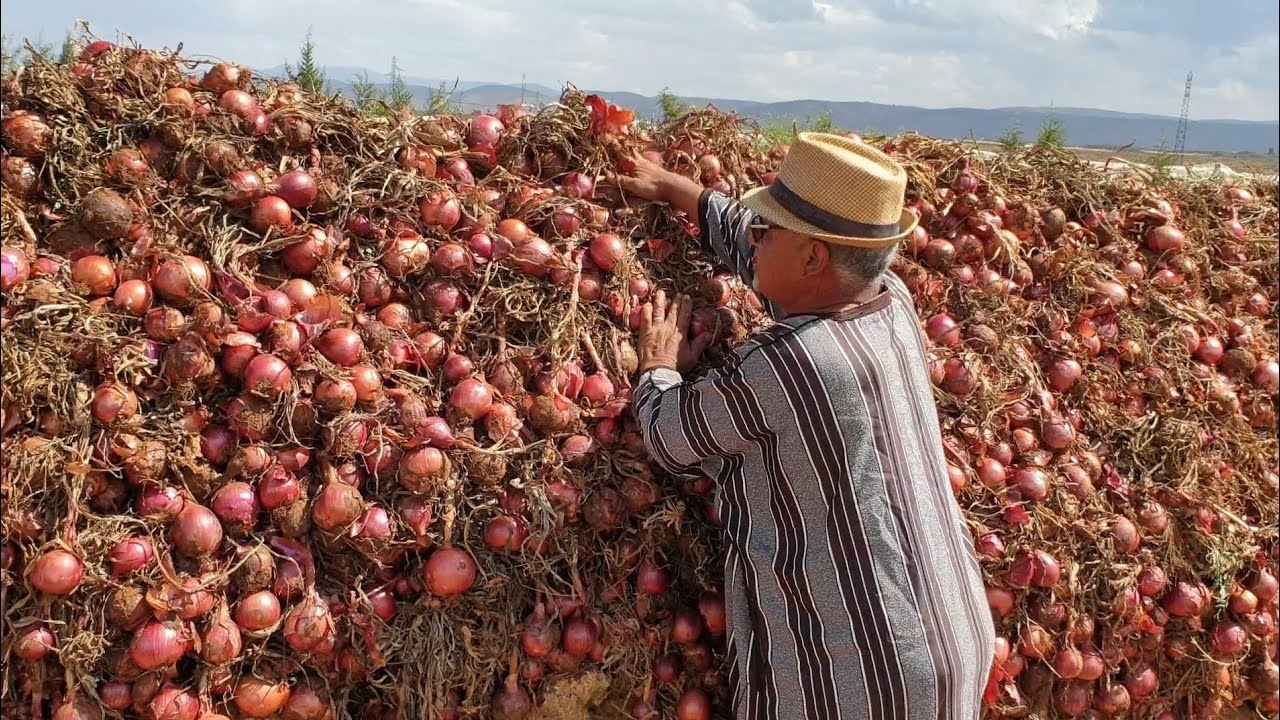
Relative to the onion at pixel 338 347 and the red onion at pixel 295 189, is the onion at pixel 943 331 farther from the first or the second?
the red onion at pixel 295 189

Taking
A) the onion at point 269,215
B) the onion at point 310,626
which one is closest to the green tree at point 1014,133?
the onion at point 269,215

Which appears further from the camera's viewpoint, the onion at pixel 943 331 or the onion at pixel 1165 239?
the onion at pixel 1165 239

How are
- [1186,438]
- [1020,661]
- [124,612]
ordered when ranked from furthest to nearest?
[1186,438], [1020,661], [124,612]

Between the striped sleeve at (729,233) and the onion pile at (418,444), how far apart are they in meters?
0.13

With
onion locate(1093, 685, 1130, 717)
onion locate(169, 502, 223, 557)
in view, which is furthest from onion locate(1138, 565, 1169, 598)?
onion locate(169, 502, 223, 557)

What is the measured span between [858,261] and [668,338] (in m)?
0.59

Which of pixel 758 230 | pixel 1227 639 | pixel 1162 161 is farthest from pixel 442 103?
pixel 1162 161

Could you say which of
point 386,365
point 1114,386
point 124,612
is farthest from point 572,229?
point 1114,386

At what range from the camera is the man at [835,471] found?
1.89 m

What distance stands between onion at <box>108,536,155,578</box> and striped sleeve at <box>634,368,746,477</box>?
1.09m

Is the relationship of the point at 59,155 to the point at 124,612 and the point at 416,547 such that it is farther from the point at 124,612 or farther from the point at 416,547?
the point at 416,547

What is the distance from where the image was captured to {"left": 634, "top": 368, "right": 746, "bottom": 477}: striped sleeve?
6.39 ft

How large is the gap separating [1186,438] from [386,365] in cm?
267

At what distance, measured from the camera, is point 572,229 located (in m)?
2.54
